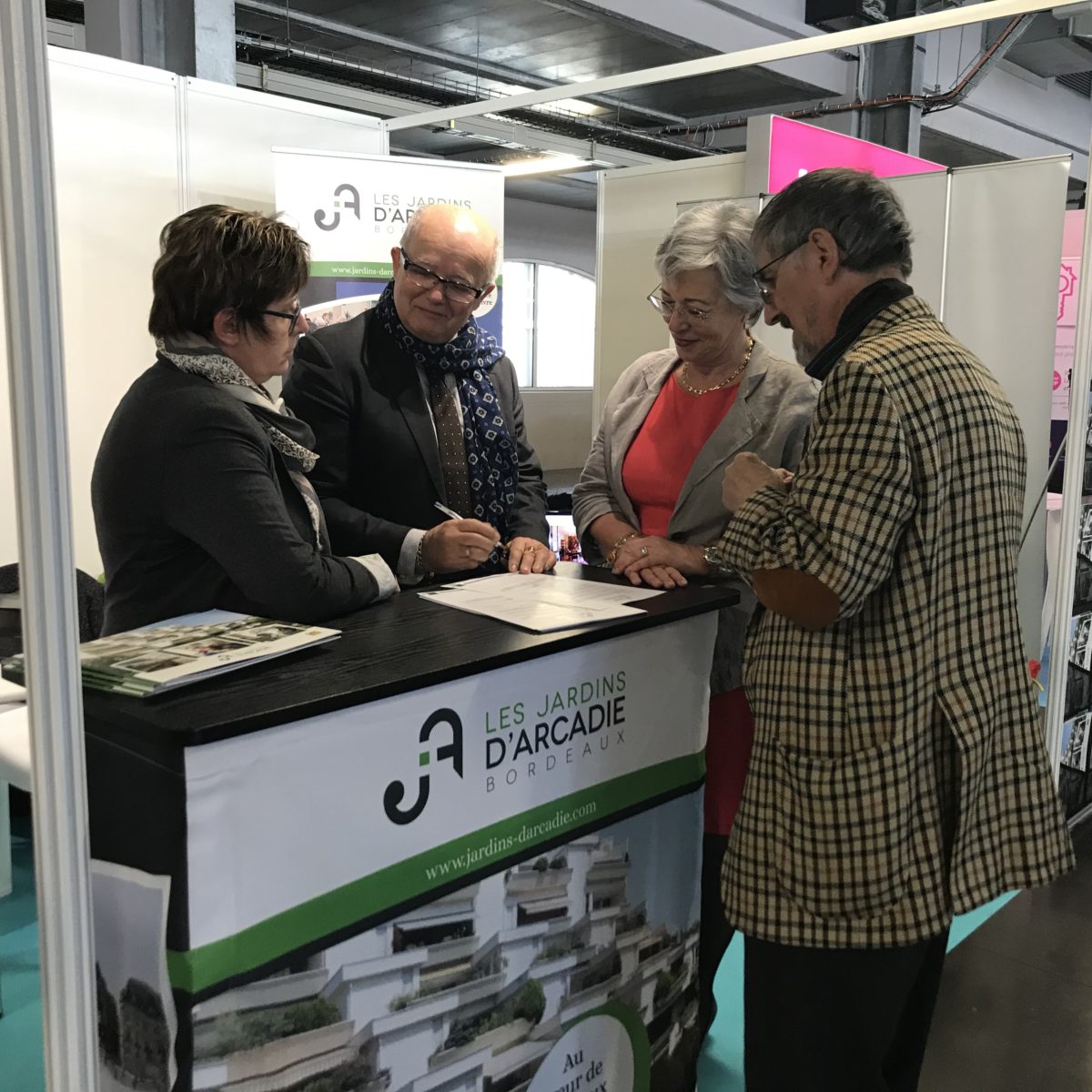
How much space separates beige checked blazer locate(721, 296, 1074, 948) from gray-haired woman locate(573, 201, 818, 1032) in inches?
17.6

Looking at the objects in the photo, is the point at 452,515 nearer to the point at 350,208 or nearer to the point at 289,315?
the point at 289,315

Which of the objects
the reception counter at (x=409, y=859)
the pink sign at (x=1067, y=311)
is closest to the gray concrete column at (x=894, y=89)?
the pink sign at (x=1067, y=311)

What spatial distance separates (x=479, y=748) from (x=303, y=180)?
3.00 meters

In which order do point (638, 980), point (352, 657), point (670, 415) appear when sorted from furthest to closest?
1. point (670, 415)
2. point (638, 980)
3. point (352, 657)

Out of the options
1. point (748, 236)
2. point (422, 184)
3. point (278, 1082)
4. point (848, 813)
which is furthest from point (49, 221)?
point (422, 184)

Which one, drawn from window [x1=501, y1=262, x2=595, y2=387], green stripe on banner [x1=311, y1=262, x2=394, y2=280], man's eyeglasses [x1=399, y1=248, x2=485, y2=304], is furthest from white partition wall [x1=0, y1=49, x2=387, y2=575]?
window [x1=501, y1=262, x2=595, y2=387]

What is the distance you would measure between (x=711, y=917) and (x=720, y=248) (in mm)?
1246

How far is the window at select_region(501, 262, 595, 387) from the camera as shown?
13578mm

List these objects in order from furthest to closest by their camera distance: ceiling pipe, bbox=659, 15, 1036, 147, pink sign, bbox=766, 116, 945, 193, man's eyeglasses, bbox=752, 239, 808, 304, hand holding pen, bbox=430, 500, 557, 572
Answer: ceiling pipe, bbox=659, 15, 1036, 147 → pink sign, bbox=766, 116, 945, 193 → hand holding pen, bbox=430, 500, 557, 572 → man's eyeglasses, bbox=752, 239, 808, 304

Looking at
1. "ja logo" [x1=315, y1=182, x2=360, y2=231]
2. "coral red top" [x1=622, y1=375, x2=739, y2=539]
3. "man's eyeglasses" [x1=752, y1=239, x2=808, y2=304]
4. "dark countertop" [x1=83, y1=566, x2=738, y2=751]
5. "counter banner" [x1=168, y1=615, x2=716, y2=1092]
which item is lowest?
"counter banner" [x1=168, y1=615, x2=716, y2=1092]

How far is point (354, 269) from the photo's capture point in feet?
13.1

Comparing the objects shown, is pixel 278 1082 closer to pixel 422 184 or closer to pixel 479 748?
pixel 479 748

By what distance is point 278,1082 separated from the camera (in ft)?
3.92

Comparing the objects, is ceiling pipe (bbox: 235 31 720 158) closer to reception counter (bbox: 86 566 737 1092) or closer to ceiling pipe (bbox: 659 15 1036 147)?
ceiling pipe (bbox: 659 15 1036 147)
